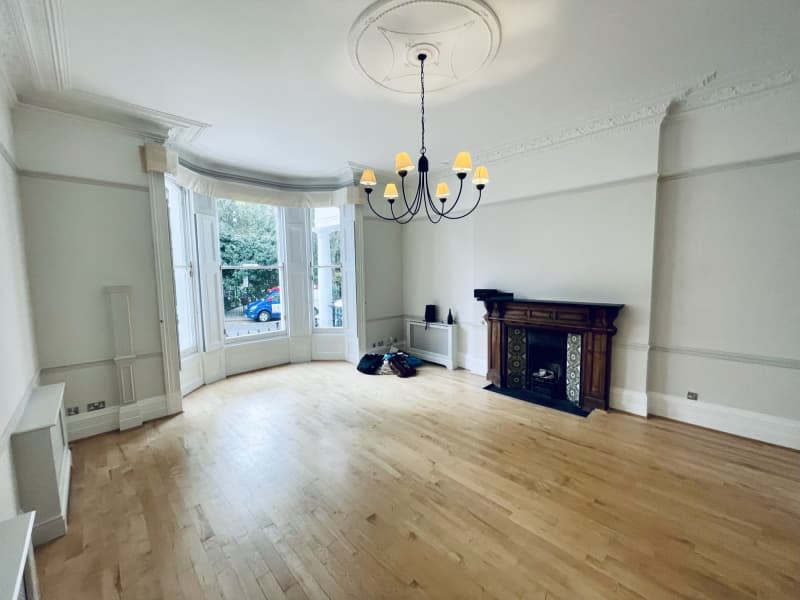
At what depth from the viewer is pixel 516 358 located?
170 inches

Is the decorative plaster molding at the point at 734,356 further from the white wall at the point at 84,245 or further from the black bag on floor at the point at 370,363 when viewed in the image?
the white wall at the point at 84,245

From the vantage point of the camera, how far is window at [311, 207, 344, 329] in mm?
5641

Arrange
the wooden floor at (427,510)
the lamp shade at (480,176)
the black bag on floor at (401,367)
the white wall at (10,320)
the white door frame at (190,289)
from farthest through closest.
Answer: the black bag on floor at (401,367) < the white door frame at (190,289) < the lamp shade at (480,176) < the white wall at (10,320) < the wooden floor at (427,510)

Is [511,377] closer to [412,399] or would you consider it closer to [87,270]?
[412,399]

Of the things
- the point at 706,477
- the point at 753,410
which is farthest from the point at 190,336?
the point at 753,410

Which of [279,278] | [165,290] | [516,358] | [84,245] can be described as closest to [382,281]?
[279,278]

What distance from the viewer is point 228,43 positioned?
89.2 inches

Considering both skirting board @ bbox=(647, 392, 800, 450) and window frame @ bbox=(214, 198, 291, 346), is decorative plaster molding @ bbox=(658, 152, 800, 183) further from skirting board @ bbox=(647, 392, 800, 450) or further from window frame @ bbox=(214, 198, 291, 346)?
window frame @ bbox=(214, 198, 291, 346)

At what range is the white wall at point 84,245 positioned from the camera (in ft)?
9.61

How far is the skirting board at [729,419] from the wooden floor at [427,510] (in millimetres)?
120

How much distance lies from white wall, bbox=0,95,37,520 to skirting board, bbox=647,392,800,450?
16.5 feet

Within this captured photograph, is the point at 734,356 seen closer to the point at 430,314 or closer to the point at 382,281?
the point at 430,314

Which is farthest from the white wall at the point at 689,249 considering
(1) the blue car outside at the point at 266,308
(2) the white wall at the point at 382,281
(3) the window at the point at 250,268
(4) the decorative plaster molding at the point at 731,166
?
(1) the blue car outside at the point at 266,308

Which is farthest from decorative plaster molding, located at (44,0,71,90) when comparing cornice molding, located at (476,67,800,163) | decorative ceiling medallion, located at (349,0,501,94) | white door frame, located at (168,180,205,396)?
cornice molding, located at (476,67,800,163)
